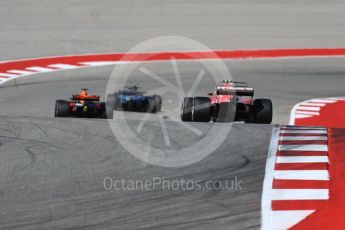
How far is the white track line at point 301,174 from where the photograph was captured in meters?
12.6

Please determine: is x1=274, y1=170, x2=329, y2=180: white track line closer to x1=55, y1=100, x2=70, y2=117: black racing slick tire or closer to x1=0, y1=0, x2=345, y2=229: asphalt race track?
x1=0, y1=0, x2=345, y2=229: asphalt race track

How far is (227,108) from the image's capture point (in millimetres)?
17016

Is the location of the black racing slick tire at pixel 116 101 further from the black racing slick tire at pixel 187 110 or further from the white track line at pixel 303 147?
the white track line at pixel 303 147

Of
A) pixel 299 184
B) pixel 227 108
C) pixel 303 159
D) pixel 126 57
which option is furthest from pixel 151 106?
pixel 126 57

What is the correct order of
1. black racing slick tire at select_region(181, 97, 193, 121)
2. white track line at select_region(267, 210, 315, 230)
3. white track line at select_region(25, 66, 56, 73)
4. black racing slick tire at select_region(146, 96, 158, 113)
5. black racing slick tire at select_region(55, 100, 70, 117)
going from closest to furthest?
1. white track line at select_region(267, 210, 315, 230)
2. black racing slick tire at select_region(181, 97, 193, 121)
3. black racing slick tire at select_region(55, 100, 70, 117)
4. black racing slick tire at select_region(146, 96, 158, 113)
5. white track line at select_region(25, 66, 56, 73)

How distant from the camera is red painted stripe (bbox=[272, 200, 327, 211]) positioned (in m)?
11.1

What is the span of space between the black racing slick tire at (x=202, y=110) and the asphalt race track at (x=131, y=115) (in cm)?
94

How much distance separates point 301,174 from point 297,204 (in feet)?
5.36

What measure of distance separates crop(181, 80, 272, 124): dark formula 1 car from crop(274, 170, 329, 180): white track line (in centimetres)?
408

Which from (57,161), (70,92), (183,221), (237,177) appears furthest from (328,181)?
(70,92)

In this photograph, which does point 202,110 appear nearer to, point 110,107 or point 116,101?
point 110,107

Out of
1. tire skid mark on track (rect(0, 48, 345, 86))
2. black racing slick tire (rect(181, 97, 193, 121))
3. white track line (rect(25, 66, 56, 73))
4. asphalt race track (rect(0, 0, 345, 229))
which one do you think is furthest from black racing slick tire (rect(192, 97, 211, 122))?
white track line (rect(25, 66, 56, 73))

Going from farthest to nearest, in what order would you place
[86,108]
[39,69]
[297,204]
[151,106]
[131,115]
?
1. [39,69]
2. [151,106]
3. [131,115]
4. [86,108]
5. [297,204]

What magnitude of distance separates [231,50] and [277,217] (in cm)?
1800
